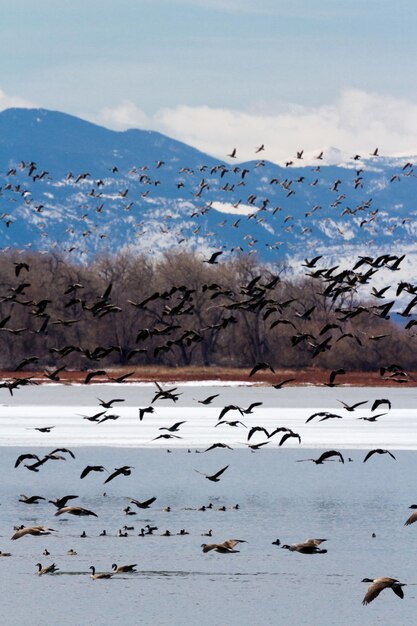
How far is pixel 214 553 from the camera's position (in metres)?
21.7

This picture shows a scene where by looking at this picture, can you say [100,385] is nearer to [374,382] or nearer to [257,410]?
[374,382]

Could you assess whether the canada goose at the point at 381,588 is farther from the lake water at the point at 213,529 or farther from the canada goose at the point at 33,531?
the canada goose at the point at 33,531

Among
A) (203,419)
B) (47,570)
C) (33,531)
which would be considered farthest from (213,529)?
(203,419)

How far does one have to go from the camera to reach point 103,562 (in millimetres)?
21031

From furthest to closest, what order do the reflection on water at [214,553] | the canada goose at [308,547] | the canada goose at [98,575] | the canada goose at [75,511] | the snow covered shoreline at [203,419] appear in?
1. the snow covered shoreline at [203,419]
2. the canada goose at [75,511]
3. the canada goose at [308,547]
4. the canada goose at [98,575]
5. the reflection on water at [214,553]

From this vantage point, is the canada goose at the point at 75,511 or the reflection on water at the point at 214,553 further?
the canada goose at the point at 75,511

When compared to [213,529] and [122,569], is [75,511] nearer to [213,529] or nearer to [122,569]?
[213,529]

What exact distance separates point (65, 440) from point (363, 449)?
8.98m

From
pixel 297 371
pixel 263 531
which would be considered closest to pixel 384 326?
pixel 297 371

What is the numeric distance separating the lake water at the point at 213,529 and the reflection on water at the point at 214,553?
0.03 meters

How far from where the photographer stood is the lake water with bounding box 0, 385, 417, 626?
1812 centimetres

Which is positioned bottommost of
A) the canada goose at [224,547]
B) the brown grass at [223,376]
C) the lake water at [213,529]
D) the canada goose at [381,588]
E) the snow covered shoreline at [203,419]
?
the brown grass at [223,376]

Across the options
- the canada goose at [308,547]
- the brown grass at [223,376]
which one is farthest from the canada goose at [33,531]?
the brown grass at [223,376]

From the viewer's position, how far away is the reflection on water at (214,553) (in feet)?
59.0
